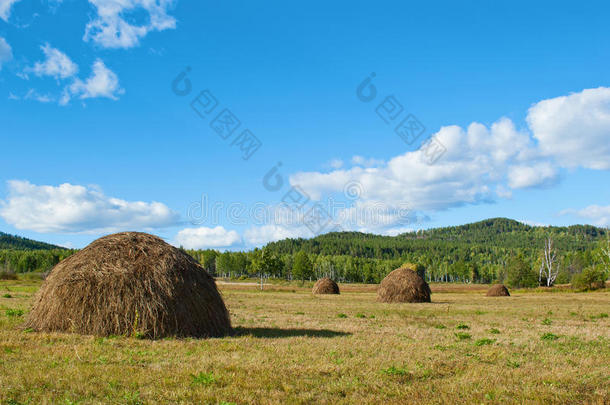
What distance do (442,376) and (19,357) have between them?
34.2 feet

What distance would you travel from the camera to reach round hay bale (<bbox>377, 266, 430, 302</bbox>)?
3978 cm

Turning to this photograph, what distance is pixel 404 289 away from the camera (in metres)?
39.8

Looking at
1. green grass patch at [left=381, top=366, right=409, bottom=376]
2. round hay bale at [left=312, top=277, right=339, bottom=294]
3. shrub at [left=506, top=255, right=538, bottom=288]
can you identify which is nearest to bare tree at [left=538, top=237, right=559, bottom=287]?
shrub at [left=506, top=255, right=538, bottom=288]

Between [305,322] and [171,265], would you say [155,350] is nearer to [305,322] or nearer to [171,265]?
[171,265]

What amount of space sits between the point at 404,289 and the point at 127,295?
97.9 ft

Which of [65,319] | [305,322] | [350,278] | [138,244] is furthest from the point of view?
[350,278]

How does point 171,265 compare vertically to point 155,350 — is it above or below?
above

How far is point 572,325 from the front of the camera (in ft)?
75.8

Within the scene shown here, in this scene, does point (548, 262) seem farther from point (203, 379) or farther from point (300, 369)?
point (203, 379)

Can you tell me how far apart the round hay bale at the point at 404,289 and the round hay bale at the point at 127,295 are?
87.8 feet

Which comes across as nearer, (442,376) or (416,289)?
(442,376)

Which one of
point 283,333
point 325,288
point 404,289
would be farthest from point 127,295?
point 325,288

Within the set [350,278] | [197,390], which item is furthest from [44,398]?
[350,278]

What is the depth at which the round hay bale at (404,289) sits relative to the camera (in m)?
39.8
